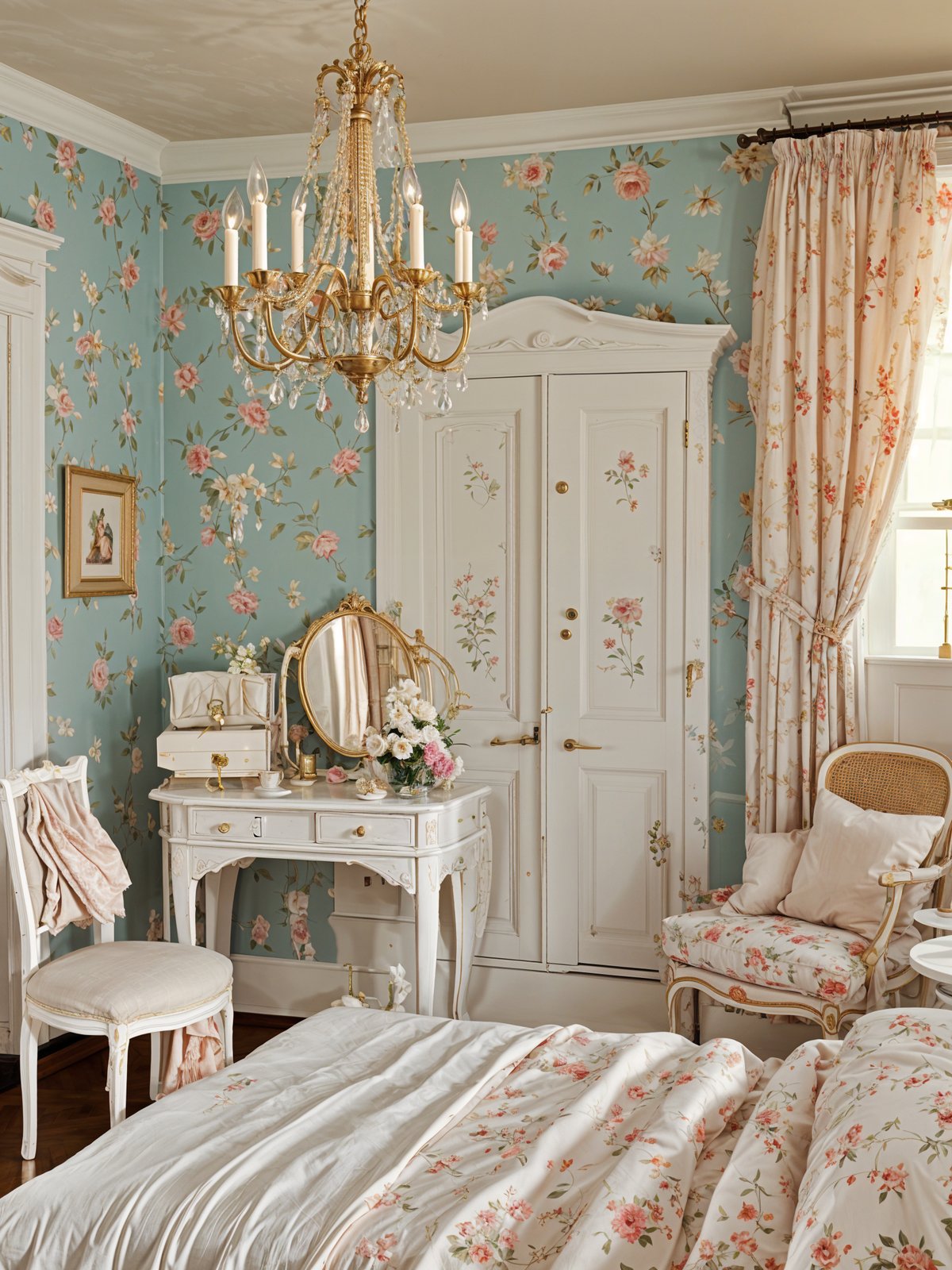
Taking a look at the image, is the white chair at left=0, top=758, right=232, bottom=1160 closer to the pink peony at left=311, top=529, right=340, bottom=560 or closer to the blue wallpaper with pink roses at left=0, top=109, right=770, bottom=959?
the blue wallpaper with pink roses at left=0, top=109, right=770, bottom=959

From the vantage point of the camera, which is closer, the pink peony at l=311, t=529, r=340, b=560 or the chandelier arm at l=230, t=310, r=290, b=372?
the chandelier arm at l=230, t=310, r=290, b=372

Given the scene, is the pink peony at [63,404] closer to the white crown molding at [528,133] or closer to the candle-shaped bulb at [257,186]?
the white crown molding at [528,133]

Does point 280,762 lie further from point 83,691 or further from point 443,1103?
point 443,1103

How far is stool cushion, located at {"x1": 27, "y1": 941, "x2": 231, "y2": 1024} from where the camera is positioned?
312cm

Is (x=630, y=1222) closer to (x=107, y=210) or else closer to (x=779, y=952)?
(x=779, y=952)

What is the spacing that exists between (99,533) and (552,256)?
1.85m

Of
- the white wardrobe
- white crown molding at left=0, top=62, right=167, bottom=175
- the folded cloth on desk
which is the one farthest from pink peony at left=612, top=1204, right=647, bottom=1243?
white crown molding at left=0, top=62, right=167, bottom=175

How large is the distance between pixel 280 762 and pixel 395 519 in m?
0.96

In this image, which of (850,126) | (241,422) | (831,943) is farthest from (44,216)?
(831,943)

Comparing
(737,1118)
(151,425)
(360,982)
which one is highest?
(151,425)

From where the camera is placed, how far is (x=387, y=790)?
3.92 meters

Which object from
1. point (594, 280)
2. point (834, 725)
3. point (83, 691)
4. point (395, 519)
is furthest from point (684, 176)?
point (83, 691)

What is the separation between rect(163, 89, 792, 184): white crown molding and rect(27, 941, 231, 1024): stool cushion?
2.75m

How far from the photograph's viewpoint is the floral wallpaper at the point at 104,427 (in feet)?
13.1
